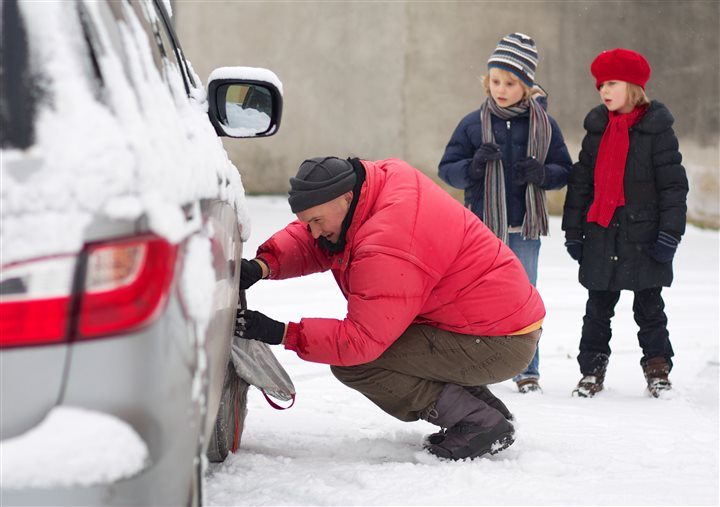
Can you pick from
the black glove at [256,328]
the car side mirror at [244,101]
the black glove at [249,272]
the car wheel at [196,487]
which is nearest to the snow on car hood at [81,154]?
the car wheel at [196,487]

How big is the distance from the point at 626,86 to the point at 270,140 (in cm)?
707

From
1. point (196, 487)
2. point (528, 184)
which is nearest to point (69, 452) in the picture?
point (196, 487)

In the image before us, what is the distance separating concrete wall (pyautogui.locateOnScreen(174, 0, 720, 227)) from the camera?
36.4 feet

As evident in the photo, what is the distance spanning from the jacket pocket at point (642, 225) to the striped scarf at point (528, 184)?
418mm

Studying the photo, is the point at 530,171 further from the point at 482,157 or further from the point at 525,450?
the point at 525,450

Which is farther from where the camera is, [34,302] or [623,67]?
[623,67]

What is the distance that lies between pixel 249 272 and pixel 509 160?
1.99 meters

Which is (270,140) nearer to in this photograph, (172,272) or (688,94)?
(688,94)

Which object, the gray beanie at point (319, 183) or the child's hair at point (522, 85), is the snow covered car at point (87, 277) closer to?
the gray beanie at point (319, 183)

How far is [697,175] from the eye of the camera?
1150 centimetres

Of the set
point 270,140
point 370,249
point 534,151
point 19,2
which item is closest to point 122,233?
point 19,2

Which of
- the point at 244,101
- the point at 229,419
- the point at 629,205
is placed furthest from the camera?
the point at 629,205

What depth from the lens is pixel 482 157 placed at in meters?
4.66

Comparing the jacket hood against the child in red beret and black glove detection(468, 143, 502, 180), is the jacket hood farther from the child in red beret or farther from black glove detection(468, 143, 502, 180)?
black glove detection(468, 143, 502, 180)
